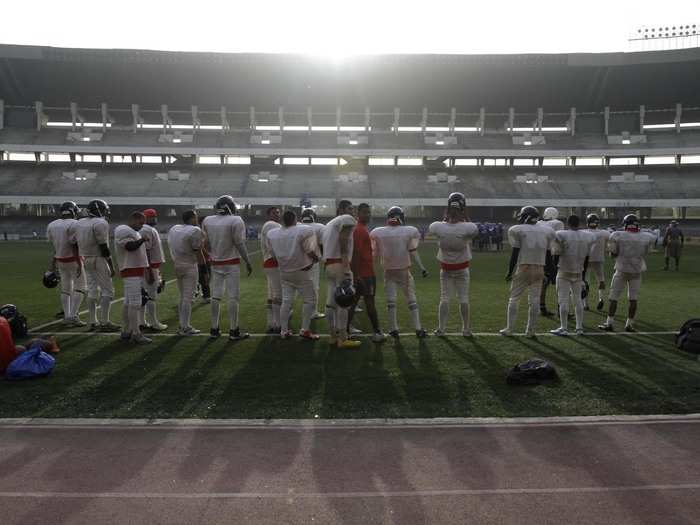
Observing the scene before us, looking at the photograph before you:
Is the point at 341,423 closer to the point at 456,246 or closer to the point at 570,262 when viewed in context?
the point at 456,246

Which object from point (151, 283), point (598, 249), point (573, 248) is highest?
point (573, 248)

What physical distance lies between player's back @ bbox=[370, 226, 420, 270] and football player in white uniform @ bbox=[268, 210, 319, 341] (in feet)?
3.30

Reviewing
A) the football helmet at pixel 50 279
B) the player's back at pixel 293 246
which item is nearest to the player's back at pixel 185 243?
the player's back at pixel 293 246

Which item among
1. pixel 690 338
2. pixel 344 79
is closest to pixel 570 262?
pixel 690 338

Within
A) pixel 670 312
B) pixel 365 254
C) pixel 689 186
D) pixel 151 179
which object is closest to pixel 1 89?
pixel 151 179

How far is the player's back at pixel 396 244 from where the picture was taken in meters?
7.07

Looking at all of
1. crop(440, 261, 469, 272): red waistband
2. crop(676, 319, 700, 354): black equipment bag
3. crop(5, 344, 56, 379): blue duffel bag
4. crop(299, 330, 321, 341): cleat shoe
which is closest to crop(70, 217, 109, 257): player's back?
crop(5, 344, 56, 379): blue duffel bag

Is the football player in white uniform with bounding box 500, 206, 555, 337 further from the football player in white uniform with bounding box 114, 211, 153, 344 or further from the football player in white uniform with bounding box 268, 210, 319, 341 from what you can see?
the football player in white uniform with bounding box 114, 211, 153, 344

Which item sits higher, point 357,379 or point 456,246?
point 456,246

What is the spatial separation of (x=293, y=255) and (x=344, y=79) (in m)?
34.4

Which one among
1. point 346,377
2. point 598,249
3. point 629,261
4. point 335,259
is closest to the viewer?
point 346,377

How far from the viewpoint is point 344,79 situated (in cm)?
3797

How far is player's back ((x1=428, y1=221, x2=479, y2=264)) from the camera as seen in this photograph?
6965 mm

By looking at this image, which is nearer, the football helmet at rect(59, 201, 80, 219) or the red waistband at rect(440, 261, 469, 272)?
the red waistband at rect(440, 261, 469, 272)
